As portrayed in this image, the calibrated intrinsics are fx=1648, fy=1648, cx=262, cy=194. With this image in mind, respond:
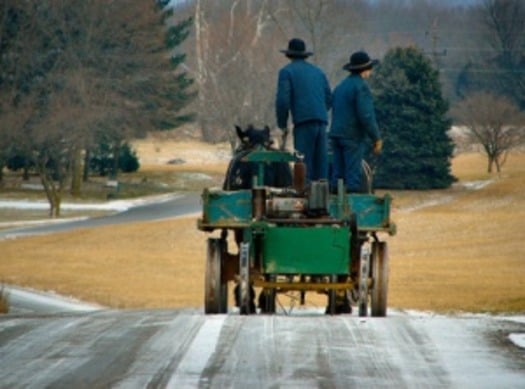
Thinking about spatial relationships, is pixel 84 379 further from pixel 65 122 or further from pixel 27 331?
pixel 65 122

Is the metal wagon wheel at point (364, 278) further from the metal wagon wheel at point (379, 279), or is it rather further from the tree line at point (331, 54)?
the tree line at point (331, 54)

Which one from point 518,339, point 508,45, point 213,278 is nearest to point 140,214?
point 213,278

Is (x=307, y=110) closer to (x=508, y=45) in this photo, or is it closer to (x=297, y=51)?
(x=297, y=51)

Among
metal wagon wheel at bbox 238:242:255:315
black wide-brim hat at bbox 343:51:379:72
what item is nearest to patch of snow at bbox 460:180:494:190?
black wide-brim hat at bbox 343:51:379:72

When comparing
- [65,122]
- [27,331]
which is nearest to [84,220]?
[65,122]

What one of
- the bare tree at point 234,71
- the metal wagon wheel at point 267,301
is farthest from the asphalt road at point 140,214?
the metal wagon wheel at point 267,301

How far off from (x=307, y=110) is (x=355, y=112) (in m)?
0.60

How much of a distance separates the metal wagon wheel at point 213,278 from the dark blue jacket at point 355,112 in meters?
1.99

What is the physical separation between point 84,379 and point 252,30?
108412mm

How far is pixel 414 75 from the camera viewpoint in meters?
77.9

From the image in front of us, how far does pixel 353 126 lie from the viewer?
59.1ft

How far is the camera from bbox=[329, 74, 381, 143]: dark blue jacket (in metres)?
17.8

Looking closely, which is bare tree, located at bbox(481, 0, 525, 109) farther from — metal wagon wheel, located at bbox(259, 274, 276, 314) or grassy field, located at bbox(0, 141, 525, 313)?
metal wagon wheel, located at bbox(259, 274, 276, 314)

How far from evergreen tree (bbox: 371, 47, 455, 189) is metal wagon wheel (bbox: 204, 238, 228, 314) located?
60009 mm
